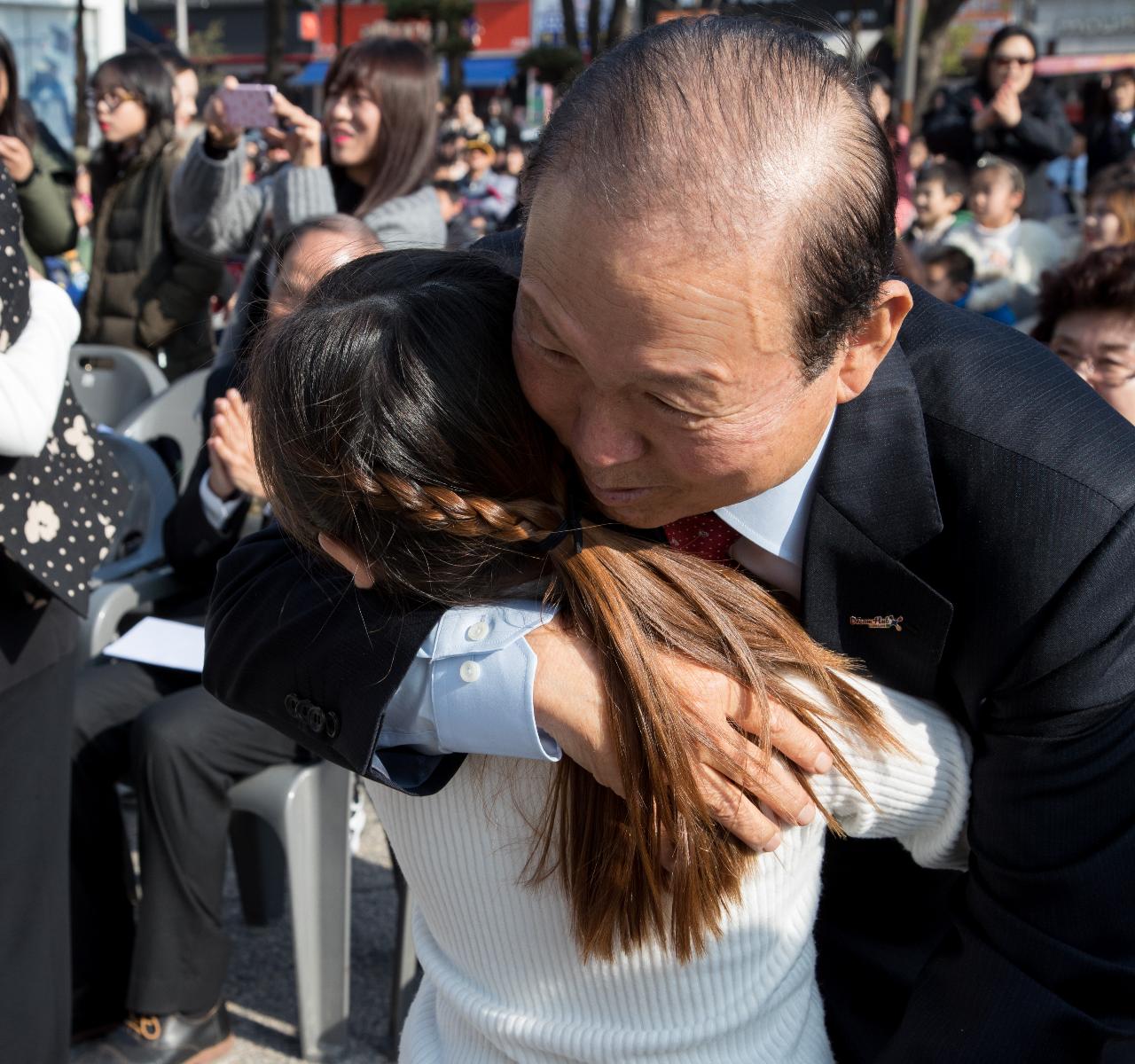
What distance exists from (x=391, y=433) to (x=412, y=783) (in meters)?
0.35

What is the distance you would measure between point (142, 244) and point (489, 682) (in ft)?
15.0

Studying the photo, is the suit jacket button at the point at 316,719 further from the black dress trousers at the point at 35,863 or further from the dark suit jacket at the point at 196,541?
the dark suit jacket at the point at 196,541

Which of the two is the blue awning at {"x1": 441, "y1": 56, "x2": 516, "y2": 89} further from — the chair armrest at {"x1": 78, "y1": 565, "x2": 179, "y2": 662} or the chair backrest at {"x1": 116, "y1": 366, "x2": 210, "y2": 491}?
the chair armrest at {"x1": 78, "y1": 565, "x2": 179, "y2": 662}

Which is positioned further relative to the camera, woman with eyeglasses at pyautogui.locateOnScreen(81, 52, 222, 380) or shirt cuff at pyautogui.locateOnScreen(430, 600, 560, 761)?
woman with eyeglasses at pyautogui.locateOnScreen(81, 52, 222, 380)

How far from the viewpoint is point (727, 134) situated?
922 millimetres

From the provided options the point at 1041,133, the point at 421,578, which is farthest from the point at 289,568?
the point at 1041,133

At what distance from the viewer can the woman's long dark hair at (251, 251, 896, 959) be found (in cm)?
111

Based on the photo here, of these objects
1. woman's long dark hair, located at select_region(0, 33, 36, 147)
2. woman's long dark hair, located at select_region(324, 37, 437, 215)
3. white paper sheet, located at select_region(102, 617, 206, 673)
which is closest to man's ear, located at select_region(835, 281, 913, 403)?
white paper sheet, located at select_region(102, 617, 206, 673)

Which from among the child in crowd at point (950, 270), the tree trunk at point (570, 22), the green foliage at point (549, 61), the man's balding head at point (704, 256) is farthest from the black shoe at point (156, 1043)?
the tree trunk at point (570, 22)

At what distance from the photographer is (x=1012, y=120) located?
6.72 metres

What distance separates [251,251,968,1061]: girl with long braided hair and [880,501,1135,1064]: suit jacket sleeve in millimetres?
83

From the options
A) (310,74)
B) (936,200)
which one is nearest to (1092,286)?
(936,200)

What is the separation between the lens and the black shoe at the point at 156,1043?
277 cm

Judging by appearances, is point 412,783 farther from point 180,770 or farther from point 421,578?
point 180,770
